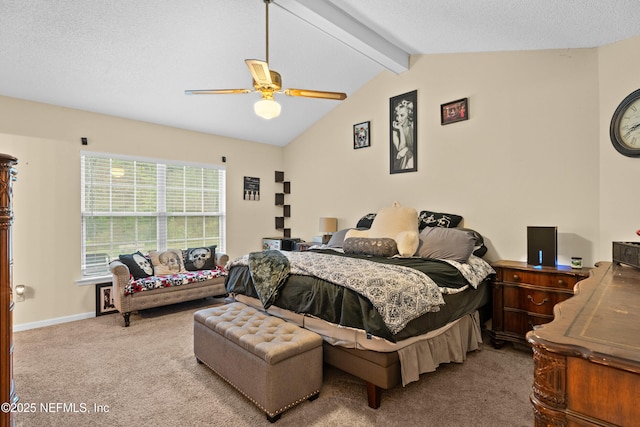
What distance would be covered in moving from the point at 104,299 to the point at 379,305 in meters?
3.82

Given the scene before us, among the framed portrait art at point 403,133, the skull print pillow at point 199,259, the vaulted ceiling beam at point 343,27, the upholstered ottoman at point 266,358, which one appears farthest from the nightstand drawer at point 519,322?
the skull print pillow at point 199,259

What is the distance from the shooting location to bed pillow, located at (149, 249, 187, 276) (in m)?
4.29

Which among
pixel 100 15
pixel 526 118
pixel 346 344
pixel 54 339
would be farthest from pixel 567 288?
pixel 54 339

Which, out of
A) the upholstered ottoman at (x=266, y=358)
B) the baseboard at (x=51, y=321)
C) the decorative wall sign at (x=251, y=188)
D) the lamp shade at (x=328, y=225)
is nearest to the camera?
the upholstered ottoman at (x=266, y=358)

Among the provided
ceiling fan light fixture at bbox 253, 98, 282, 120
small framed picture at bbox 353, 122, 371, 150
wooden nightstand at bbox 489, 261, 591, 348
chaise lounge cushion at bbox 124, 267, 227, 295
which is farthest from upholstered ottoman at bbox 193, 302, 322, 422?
small framed picture at bbox 353, 122, 371, 150

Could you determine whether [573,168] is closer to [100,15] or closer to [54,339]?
[100,15]

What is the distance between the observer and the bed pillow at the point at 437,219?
3.72 metres

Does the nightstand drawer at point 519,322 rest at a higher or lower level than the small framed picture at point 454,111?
lower

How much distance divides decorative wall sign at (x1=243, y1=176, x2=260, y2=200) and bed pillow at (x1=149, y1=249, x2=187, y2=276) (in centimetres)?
161

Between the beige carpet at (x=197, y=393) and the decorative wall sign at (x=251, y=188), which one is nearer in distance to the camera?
the beige carpet at (x=197, y=393)

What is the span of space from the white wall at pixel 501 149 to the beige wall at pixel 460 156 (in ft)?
0.04

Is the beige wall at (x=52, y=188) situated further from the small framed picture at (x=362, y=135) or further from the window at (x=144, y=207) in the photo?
the small framed picture at (x=362, y=135)

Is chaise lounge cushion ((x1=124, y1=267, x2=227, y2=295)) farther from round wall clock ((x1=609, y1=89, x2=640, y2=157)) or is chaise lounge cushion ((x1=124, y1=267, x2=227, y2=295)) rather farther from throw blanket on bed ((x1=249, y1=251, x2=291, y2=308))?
round wall clock ((x1=609, y1=89, x2=640, y2=157))

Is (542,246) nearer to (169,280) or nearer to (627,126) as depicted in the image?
(627,126)
